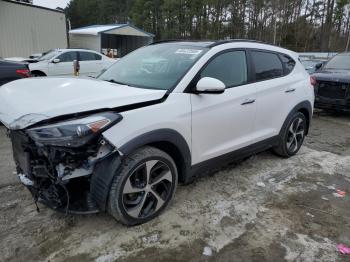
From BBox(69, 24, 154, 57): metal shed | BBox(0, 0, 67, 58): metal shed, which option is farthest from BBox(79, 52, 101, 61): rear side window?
BBox(69, 24, 154, 57): metal shed

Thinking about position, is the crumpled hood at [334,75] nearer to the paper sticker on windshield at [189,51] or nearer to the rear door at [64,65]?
the paper sticker on windshield at [189,51]

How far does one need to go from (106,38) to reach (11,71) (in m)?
31.5

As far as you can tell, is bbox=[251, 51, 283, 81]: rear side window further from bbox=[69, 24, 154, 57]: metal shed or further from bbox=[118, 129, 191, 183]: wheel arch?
bbox=[69, 24, 154, 57]: metal shed

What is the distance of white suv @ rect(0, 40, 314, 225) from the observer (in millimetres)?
2643

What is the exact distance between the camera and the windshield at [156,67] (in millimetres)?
3406

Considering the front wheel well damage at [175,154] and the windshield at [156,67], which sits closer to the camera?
the front wheel well damage at [175,154]

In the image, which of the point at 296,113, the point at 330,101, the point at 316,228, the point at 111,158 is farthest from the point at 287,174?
the point at 330,101

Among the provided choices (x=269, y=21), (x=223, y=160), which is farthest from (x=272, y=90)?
(x=269, y=21)

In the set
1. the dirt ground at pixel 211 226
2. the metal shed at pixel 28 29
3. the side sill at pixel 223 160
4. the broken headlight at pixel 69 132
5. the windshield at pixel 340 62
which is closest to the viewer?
the broken headlight at pixel 69 132

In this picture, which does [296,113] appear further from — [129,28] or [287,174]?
[129,28]

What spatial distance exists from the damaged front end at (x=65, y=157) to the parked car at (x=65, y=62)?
904 centimetres

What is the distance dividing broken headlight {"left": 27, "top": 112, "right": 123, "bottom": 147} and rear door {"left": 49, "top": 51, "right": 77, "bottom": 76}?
1054cm

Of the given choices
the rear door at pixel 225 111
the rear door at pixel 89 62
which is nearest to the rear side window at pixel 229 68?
Result: the rear door at pixel 225 111

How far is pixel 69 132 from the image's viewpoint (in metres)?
2.51
